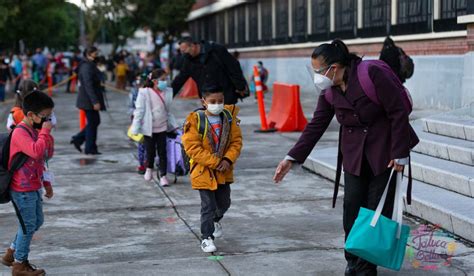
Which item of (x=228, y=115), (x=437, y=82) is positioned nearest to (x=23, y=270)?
(x=228, y=115)

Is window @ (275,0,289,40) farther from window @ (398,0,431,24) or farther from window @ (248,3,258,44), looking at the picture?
window @ (398,0,431,24)

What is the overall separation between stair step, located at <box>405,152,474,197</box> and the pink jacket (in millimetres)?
4152

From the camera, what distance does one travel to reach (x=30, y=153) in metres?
5.38

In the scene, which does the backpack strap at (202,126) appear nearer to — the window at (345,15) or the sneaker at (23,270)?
the sneaker at (23,270)

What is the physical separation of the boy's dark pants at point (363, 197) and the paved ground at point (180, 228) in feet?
1.49

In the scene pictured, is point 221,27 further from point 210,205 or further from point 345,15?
point 210,205

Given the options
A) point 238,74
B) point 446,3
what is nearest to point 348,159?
point 238,74

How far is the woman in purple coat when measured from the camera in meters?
4.98

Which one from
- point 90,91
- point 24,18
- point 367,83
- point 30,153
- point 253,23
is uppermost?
point 24,18

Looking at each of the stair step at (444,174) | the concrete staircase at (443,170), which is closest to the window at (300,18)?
the concrete staircase at (443,170)

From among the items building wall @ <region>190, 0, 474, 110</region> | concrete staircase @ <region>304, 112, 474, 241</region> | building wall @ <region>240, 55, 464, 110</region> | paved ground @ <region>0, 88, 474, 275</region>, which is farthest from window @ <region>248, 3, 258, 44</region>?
concrete staircase @ <region>304, 112, 474, 241</region>

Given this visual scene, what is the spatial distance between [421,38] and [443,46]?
103 centimetres

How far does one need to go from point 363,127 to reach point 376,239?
0.78 meters

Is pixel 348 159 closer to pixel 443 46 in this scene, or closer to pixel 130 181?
pixel 130 181
